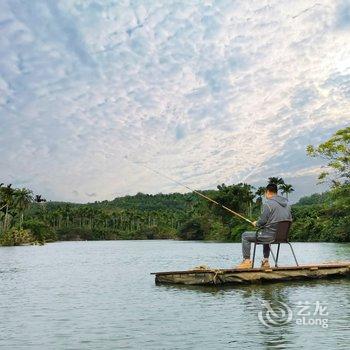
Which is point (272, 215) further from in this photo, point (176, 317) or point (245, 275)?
point (176, 317)

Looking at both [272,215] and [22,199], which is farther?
[22,199]

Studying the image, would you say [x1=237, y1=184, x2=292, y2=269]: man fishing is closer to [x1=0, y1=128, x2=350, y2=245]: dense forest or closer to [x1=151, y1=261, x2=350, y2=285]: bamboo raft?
[x1=151, y1=261, x2=350, y2=285]: bamboo raft

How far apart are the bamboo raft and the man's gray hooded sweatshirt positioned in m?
1.18

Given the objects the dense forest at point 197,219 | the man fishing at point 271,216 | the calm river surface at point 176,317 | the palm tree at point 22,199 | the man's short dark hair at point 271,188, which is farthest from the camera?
the palm tree at point 22,199

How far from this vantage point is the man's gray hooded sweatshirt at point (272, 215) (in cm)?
1680

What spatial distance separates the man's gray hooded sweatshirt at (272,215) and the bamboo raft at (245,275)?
1182mm

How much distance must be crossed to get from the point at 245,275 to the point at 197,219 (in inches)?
5141

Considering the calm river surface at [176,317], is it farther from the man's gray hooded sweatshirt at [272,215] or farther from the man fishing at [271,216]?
the man's gray hooded sweatshirt at [272,215]

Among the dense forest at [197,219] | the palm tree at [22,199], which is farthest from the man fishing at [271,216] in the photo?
the palm tree at [22,199]

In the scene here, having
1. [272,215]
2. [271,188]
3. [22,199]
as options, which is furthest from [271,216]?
[22,199]

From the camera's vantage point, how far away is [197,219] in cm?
14712

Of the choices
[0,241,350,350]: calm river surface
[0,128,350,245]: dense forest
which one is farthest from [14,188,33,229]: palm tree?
[0,241,350,350]: calm river surface

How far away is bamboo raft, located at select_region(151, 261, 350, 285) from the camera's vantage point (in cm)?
1686

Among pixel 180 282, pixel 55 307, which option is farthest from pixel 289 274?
pixel 55 307
